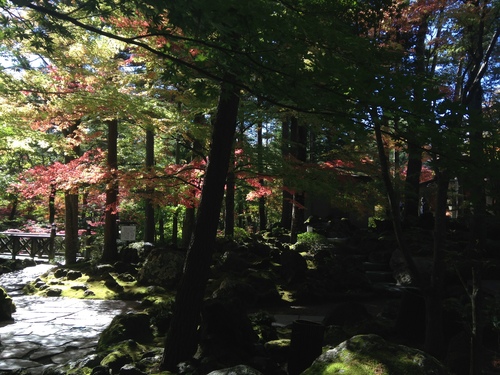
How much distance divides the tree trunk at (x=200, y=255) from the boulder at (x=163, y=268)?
6256 mm

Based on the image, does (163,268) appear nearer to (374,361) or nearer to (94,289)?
(94,289)

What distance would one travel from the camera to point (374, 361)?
3.09m

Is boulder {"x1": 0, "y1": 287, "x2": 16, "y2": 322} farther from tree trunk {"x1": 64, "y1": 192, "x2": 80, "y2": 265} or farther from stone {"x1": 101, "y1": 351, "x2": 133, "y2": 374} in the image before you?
tree trunk {"x1": 64, "y1": 192, "x2": 80, "y2": 265}

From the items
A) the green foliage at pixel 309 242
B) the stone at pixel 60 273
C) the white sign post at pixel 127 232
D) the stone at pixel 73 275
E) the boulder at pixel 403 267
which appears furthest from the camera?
the white sign post at pixel 127 232

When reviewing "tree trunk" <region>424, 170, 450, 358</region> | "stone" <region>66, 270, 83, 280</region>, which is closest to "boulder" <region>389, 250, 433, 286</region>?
"tree trunk" <region>424, 170, 450, 358</region>

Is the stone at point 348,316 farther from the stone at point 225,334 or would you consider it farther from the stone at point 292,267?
the stone at point 292,267

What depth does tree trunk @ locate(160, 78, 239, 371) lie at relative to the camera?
5.28m

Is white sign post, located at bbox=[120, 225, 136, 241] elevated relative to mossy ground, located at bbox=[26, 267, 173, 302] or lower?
elevated

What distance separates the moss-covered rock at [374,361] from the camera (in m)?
3.00

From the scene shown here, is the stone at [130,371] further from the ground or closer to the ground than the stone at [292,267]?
closer to the ground

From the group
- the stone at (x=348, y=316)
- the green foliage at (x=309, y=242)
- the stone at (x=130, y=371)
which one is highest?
the green foliage at (x=309, y=242)

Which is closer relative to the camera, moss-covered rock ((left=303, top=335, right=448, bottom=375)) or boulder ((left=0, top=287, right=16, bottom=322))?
moss-covered rock ((left=303, top=335, right=448, bottom=375))

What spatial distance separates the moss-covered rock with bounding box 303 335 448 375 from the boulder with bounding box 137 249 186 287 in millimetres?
8682

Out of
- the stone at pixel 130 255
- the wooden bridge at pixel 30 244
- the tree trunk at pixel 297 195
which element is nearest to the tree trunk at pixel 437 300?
the tree trunk at pixel 297 195
